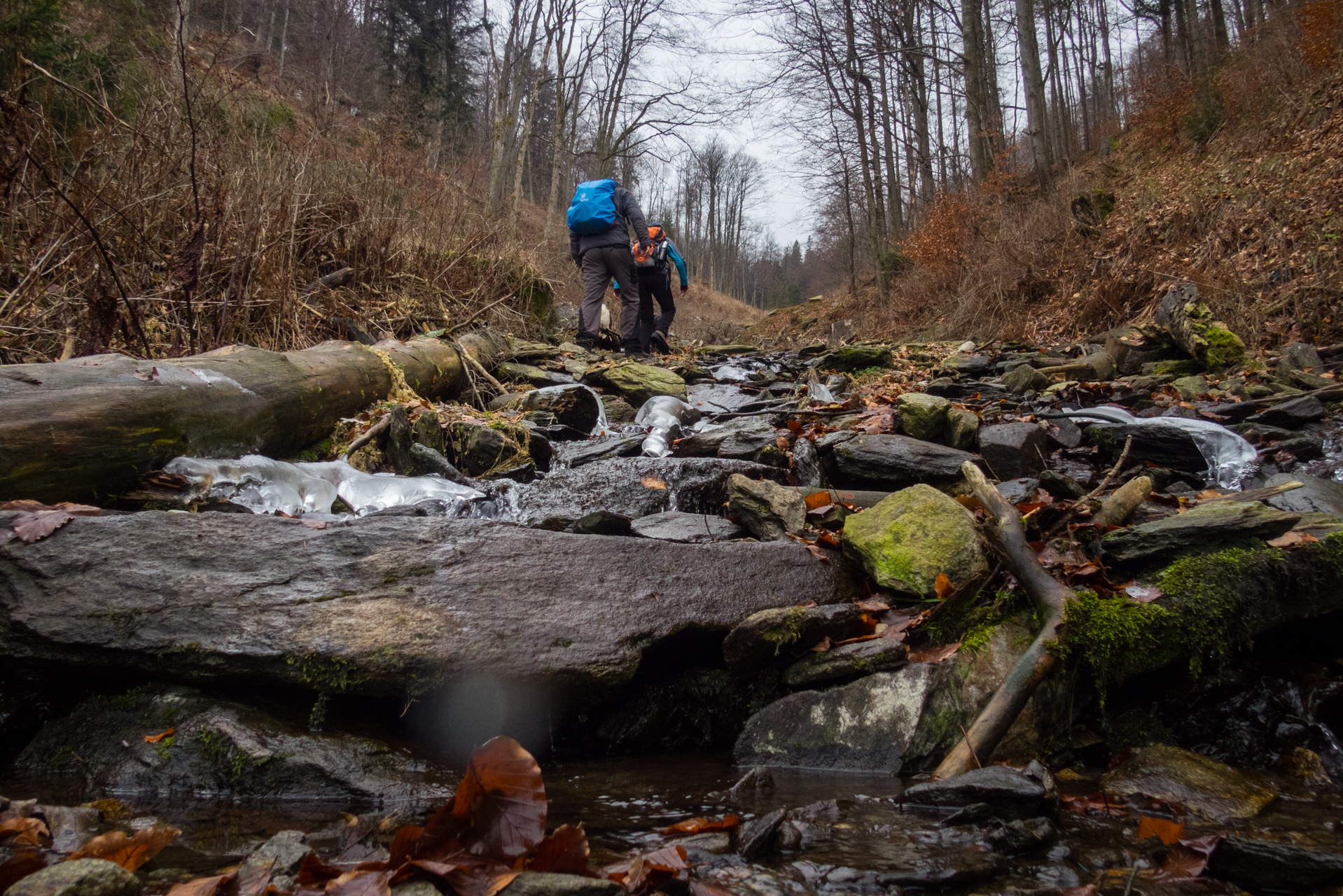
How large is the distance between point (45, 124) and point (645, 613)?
5.21m

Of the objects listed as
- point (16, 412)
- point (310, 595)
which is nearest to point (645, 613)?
point (310, 595)

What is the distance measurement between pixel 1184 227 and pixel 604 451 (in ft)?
29.7

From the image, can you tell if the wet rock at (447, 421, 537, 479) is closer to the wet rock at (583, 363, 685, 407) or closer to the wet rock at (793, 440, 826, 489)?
the wet rock at (793, 440, 826, 489)

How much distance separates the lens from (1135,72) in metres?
24.5

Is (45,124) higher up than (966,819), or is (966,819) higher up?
(45,124)

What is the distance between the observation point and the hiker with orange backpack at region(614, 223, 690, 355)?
10.2 meters

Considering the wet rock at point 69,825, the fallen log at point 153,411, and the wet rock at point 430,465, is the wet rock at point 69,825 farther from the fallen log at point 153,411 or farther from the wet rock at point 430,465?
the wet rock at point 430,465

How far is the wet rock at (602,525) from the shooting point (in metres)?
3.35

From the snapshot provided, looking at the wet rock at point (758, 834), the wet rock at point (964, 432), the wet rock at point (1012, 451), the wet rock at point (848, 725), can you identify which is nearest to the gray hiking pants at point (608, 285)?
the wet rock at point (964, 432)

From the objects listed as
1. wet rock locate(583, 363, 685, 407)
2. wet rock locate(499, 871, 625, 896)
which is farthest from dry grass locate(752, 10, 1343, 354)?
wet rock locate(499, 871, 625, 896)

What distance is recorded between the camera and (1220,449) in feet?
14.5

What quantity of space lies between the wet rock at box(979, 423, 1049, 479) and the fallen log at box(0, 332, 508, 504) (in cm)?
434

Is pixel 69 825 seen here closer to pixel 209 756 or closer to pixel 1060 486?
pixel 209 756

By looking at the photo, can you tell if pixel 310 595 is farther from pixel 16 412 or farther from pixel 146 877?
pixel 16 412
